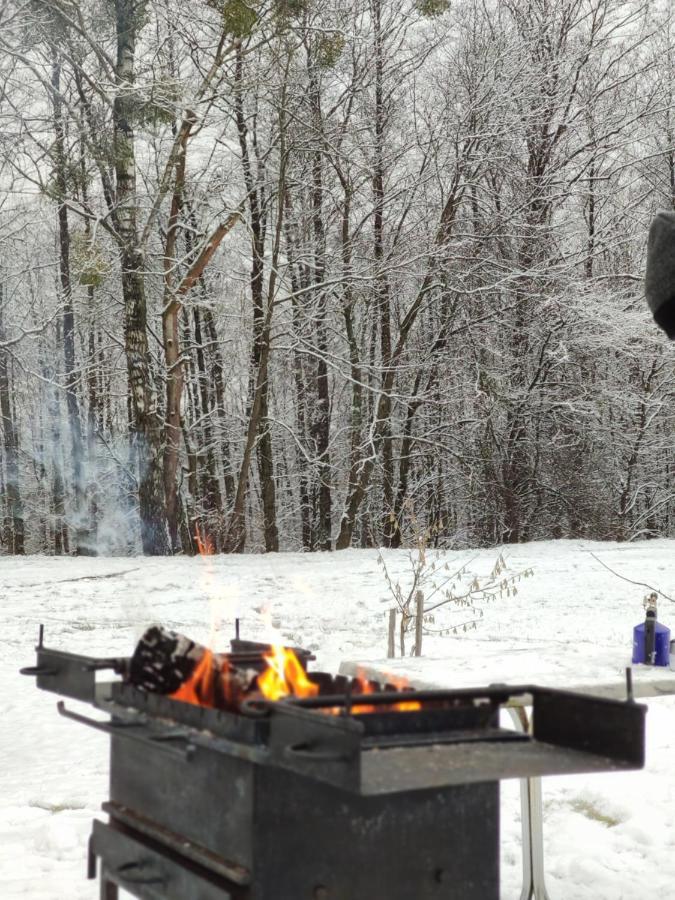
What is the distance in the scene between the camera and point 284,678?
2.33 m

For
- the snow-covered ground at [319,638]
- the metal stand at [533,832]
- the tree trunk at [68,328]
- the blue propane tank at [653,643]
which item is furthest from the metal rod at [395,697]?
the tree trunk at [68,328]

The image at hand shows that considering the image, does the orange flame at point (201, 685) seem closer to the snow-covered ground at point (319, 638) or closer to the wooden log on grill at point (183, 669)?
the wooden log on grill at point (183, 669)

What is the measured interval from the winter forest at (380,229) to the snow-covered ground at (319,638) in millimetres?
2999

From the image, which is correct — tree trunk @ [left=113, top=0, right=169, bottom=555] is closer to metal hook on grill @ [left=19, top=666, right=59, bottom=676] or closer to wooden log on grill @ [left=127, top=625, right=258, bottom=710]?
metal hook on grill @ [left=19, top=666, right=59, bottom=676]

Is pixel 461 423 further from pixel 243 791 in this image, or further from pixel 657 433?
pixel 243 791

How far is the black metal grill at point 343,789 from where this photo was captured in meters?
1.80

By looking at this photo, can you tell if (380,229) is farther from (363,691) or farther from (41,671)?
(363,691)

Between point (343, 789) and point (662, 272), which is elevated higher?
point (662, 272)

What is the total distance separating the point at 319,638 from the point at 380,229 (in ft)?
37.2

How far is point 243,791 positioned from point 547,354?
1800 cm

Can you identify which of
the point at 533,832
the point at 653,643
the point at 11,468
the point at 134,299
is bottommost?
the point at 533,832

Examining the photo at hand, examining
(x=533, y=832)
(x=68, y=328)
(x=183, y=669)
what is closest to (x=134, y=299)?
(x=68, y=328)

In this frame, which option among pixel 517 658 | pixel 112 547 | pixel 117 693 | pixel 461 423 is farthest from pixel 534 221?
pixel 117 693

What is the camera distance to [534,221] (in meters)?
19.0
